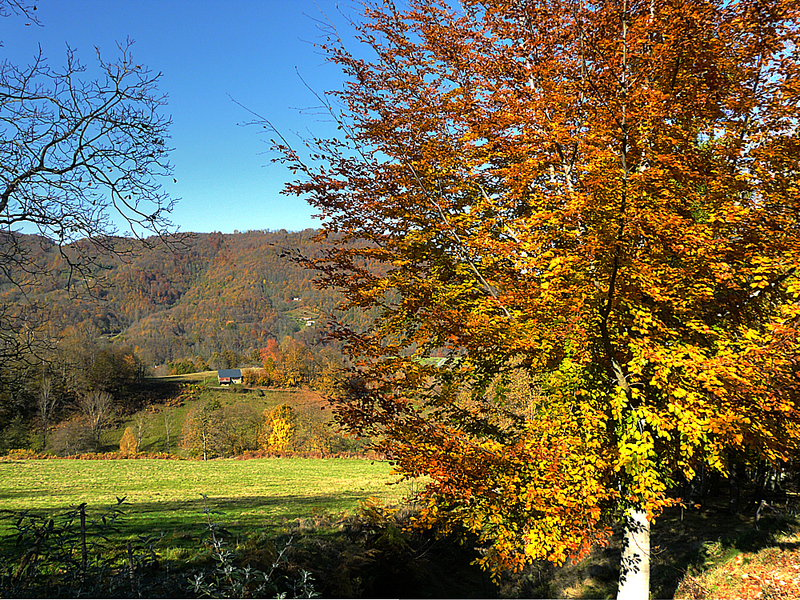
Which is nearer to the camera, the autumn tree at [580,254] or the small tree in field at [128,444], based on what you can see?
the autumn tree at [580,254]

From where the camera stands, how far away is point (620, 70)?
6098 millimetres

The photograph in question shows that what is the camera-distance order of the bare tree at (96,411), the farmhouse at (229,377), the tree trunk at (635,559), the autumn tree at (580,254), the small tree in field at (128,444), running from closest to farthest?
1. the autumn tree at (580,254)
2. the tree trunk at (635,559)
3. the bare tree at (96,411)
4. the small tree in field at (128,444)
5. the farmhouse at (229,377)

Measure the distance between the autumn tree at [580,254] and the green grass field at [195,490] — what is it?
630 centimetres

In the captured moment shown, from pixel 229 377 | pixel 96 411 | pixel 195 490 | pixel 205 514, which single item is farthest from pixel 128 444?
pixel 205 514

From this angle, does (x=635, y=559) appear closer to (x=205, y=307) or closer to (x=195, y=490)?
(x=195, y=490)

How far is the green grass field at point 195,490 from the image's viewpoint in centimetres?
1290

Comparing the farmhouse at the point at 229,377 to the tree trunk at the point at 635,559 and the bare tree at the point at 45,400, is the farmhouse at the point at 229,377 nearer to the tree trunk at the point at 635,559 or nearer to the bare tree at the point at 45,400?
the bare tree at the point at 45,400

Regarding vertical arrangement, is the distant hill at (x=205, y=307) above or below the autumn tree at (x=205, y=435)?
above

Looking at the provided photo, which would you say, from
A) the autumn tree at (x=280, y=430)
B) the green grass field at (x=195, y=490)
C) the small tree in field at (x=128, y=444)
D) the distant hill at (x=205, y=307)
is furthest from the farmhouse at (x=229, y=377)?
the green grass field at (x=195, y=490)

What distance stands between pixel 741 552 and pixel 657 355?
6.78 m

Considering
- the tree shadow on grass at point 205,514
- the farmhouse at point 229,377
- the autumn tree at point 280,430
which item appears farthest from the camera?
the farmhouse at point 229,377

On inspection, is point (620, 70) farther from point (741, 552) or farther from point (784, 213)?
point (741, 552)

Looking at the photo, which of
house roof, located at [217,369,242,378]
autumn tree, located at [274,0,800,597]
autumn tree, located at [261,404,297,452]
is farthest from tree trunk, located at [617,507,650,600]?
house roof, located at [217,369,242,378]

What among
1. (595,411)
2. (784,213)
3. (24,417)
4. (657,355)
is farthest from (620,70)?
(24,417)
